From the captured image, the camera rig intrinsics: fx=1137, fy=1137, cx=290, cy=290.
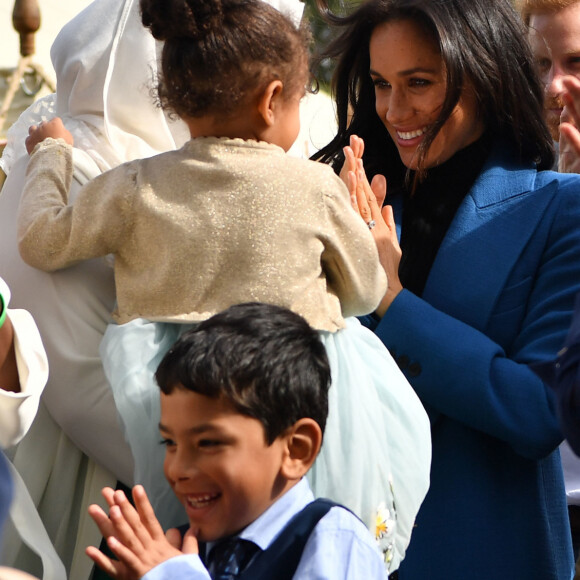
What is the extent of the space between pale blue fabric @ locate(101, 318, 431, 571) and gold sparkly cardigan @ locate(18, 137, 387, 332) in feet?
0.20

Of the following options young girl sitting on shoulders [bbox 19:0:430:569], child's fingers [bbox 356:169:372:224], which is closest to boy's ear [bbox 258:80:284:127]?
young girl sitting on shoulders [bbox 19:0:430:569]

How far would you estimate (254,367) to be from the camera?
77.7 inches

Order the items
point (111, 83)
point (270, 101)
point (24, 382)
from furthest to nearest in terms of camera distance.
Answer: point (111, 83)
point (270, 101)
point (24, 382)

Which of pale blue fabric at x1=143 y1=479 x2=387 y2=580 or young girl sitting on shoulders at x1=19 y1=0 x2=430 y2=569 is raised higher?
young girl sitting on shoulders at x1=19 y1=0 x2=430 y2=569

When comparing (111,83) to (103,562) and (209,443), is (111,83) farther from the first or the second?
(103,562)

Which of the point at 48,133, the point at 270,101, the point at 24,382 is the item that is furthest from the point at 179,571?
the point at 48,133

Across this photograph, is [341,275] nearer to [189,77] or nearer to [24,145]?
[189,77]

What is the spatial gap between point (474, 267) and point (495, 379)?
321 mm

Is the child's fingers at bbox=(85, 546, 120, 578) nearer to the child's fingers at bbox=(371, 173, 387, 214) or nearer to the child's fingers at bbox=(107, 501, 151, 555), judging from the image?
the child's fingers at bbox=(107, 501, 151, 555)

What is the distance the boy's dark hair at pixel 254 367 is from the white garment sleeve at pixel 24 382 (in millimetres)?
257

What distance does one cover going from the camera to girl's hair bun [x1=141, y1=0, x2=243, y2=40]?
7.04 feet

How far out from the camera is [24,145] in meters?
2.73

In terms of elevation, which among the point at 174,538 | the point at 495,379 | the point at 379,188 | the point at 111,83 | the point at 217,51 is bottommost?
the point at 495,379

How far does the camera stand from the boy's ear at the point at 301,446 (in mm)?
2002
